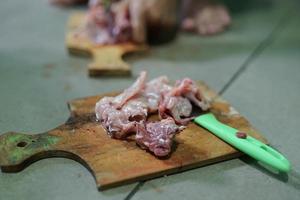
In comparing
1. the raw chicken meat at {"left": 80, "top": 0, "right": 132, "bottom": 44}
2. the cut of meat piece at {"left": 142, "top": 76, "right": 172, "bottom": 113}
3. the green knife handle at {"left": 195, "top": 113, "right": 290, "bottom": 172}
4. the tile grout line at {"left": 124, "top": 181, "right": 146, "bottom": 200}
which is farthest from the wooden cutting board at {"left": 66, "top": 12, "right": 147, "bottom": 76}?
the tile grout line at {"left": 124, "top": 181, "right": 146, "bottom": 200}

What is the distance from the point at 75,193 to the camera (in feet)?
2.19

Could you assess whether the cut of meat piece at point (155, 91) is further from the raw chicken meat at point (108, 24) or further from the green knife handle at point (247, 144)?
the raw chicken meat at point (108, 24)

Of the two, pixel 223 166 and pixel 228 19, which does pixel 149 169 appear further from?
pixel 228 19

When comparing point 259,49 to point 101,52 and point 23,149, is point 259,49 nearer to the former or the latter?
point 101,52

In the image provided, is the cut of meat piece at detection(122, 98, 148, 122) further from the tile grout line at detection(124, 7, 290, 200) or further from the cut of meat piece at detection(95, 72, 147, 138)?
the tile grout line at detection(124, 7, 290, 200)

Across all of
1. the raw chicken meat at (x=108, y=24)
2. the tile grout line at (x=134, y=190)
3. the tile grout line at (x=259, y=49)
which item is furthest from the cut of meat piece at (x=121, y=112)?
the raw chicken meat at (x=108, y=24)

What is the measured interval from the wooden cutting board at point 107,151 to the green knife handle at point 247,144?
0.04 feet

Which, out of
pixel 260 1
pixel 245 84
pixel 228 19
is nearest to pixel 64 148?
pixel 245 84

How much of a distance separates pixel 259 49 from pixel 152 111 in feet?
1.73

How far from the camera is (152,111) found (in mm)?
839

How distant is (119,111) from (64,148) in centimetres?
12

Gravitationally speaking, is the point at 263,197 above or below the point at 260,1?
below

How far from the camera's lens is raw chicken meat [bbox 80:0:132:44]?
1178mm

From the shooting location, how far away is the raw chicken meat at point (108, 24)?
3.86ft
